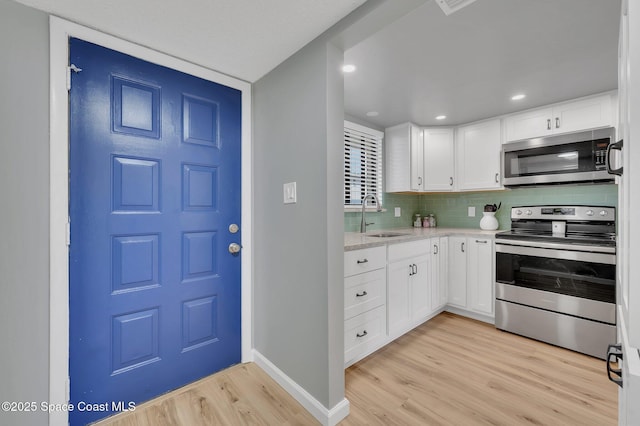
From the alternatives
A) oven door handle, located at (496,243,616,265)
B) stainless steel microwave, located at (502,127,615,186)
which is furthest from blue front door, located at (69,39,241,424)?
stainless steel microwave, located at (502,127,615,186)

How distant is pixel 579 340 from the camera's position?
218 cm

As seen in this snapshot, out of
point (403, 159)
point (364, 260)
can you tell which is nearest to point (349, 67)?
point (364, 260)

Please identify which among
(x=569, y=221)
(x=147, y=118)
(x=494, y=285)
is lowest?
→ (x=494, y=285)

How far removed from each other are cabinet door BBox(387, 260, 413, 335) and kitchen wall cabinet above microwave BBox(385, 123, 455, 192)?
47.2 inches

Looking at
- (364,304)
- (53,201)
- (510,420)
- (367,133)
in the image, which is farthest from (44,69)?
(510,420)

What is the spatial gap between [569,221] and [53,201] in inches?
155

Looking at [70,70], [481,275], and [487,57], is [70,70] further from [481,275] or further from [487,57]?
[481,275]

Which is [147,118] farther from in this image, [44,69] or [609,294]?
[609,294]

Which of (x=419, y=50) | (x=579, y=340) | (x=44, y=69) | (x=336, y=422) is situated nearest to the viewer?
(x=44, y=69)

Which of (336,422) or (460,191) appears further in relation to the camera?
(460,191)

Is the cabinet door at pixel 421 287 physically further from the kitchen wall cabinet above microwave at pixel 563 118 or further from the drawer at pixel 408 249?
the kitchen wall cabinet above microwave at pixel 563 118

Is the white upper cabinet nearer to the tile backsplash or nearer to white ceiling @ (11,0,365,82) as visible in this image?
the tile backsplash

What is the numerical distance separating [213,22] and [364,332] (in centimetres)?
216

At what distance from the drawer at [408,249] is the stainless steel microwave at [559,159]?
113cm
